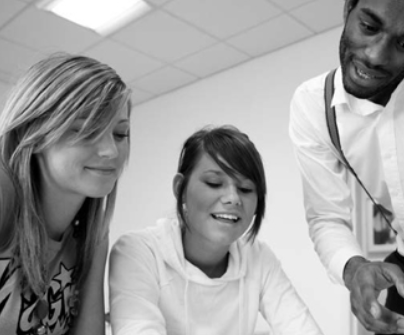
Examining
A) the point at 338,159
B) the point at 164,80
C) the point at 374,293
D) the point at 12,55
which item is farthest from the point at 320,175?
the point at 12,55

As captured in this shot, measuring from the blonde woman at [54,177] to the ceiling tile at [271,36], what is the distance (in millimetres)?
2322

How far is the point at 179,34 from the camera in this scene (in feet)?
11.1

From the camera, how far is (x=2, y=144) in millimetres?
1014

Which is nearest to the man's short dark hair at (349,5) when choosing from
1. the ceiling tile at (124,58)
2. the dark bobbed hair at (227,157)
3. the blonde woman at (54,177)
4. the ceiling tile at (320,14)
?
the dark bobbed hair at (227,157)

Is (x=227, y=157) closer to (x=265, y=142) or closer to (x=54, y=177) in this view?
(x=54, y=177)

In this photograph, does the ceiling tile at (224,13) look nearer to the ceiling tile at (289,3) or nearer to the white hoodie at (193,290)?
the ceiling tile at (289,3)

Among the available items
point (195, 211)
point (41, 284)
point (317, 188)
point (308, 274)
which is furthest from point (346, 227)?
point (308, 274)

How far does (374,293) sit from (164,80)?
3539 millimetres

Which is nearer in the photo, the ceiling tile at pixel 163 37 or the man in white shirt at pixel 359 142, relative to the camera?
the man in white shirt at pixel 359 142

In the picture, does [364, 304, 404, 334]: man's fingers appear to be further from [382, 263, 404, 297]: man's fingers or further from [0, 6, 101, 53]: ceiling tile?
[0, 6, 101, 53]: ceiling tile

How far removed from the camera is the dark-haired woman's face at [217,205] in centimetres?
130

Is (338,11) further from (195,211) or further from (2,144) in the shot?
(2,144)

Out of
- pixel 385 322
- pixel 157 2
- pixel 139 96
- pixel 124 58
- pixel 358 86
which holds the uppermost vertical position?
pixel 157 2

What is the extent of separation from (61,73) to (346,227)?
857 mm
